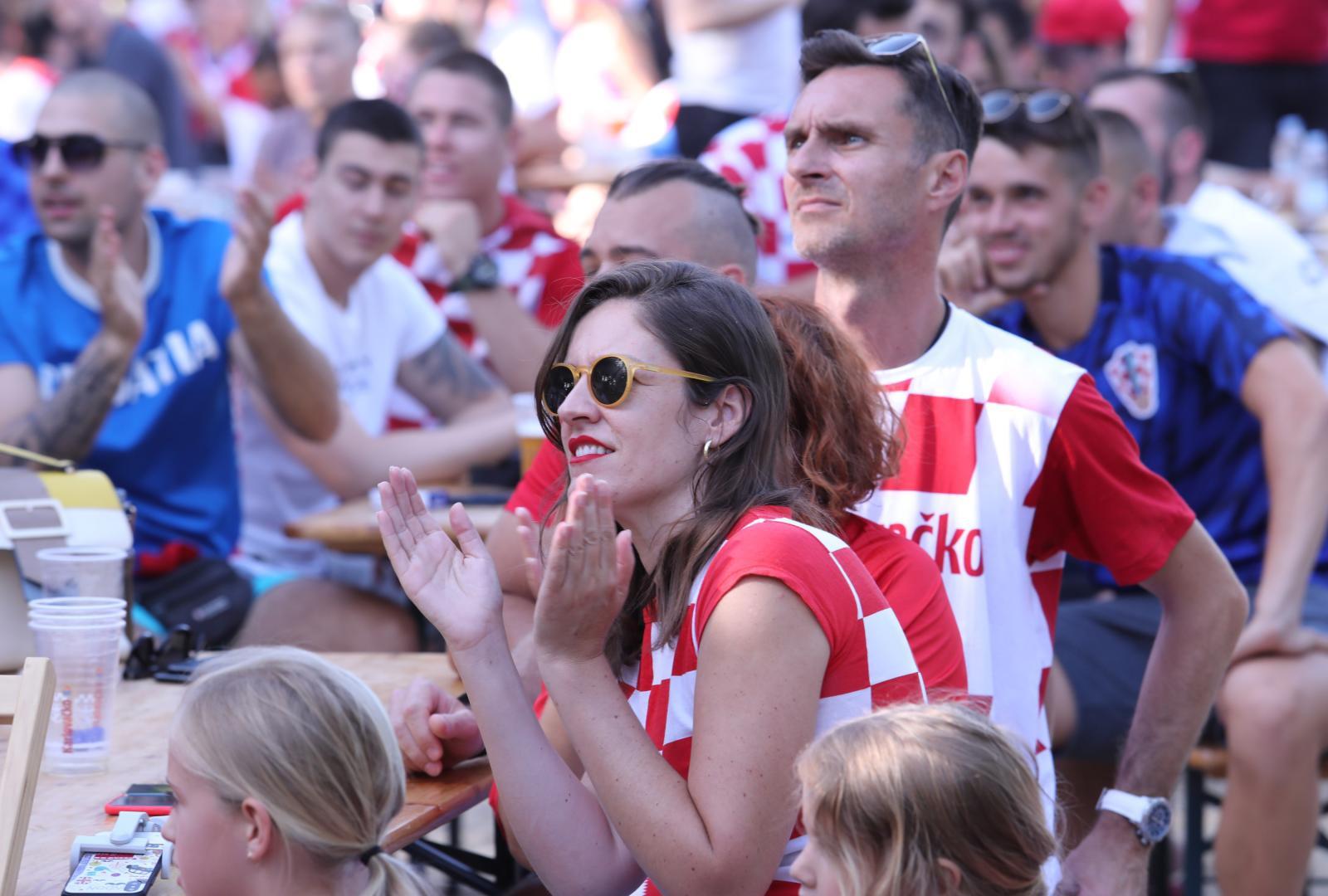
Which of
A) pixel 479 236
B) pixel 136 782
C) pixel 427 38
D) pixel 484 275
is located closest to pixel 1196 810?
pixel 136 782

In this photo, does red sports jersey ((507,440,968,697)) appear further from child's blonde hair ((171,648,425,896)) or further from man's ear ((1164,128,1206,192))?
man's ear ((1164,128,1206,192))

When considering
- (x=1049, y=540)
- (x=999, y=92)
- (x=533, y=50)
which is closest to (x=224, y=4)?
(x=533, y=50)

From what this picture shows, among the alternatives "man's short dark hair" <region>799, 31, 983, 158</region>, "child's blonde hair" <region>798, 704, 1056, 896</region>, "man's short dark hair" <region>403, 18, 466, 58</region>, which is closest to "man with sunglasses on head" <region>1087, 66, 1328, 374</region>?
"man's short dark hair" <region>799, 31, 983, 158</region>

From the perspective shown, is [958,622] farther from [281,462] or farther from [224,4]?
→ [224,4]

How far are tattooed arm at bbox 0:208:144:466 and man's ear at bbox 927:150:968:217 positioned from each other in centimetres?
216

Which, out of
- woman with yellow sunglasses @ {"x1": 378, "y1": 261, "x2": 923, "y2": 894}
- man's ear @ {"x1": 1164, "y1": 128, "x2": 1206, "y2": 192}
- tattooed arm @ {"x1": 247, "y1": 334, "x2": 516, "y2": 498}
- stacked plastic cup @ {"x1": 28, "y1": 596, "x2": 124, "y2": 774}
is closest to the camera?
woman with yellow sunglasses @ {"x1": 378, "y1": 261, "x2": 923, "y2": 894}

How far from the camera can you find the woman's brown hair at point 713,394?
2.03 m

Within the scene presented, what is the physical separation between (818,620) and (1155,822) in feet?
3.72

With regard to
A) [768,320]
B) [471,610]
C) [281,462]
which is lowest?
[281,462]

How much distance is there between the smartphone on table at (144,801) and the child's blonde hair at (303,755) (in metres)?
0.30

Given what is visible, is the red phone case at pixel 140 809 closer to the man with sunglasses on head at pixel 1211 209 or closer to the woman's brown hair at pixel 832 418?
the woman's brown hair at pixel 832 418

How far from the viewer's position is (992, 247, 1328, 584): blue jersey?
3721 mm

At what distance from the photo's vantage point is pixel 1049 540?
2.70 meters

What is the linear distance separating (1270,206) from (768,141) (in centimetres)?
262
